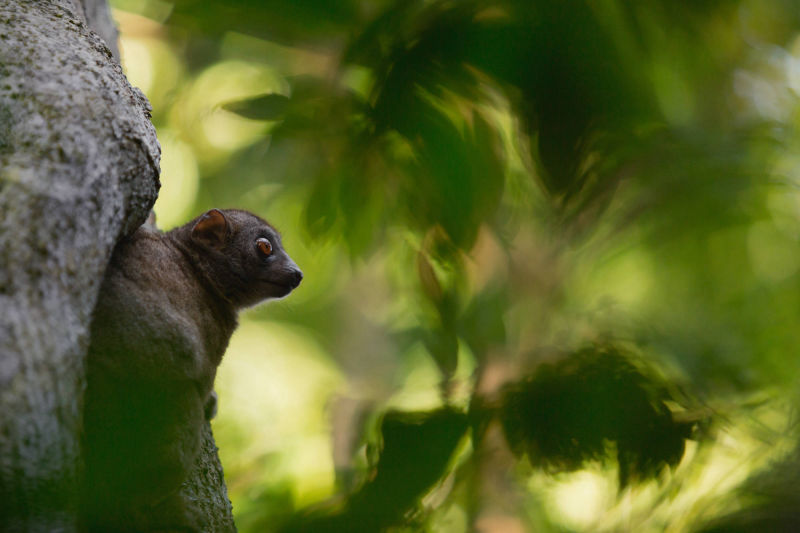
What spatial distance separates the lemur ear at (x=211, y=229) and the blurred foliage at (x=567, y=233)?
1347 mm

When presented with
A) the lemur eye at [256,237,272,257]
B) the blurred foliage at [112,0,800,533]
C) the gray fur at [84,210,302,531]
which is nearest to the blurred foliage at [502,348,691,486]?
the blurred foliage at [112,0,800,533]

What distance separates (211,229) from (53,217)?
1689 millimetres

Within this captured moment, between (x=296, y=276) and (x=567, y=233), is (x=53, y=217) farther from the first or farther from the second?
(x=296, y=276)

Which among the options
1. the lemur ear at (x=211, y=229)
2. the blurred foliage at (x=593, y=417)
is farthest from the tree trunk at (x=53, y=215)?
the lemur ear at (x=211, y=229)

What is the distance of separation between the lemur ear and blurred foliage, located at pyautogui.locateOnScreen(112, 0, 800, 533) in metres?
1.35

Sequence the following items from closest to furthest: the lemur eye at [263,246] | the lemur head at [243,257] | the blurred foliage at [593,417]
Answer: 1. the blurred foliage at [593,417]
2. the lemur head at [243,257]
3. the lemur eye at [263,246]

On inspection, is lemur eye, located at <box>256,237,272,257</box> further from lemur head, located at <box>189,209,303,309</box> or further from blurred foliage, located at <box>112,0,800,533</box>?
blurred foliage, located at <box>112,0,800,533</box>

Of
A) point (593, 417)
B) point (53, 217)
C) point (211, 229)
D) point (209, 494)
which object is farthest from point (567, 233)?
point (211, 229)

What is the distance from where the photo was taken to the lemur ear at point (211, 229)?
316 centimetres

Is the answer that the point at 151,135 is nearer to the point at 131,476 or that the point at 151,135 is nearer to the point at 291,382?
the point at 131,476

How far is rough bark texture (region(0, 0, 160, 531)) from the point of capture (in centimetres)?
128

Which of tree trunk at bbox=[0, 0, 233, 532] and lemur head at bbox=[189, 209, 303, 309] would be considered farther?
lemur head at bbox=[189, 209, 303, 309]

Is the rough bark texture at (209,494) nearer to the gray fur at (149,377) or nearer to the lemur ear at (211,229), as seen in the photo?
the gray fur at (149,377)

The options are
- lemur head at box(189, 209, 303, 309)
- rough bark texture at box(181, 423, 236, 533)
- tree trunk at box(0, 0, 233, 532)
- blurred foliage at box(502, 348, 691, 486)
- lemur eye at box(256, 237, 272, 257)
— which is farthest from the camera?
lemur eye at box(256, 237, 272, 257)
